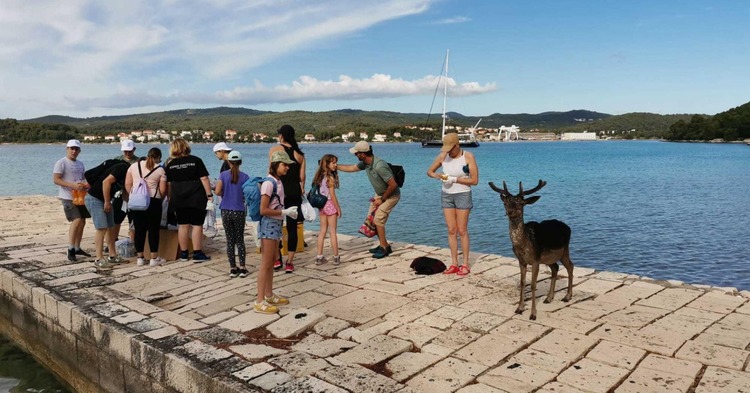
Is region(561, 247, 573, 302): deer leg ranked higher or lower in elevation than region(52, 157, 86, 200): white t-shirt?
lower

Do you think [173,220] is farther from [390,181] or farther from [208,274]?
[390,181]

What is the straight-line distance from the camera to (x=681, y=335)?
4723 millimetres

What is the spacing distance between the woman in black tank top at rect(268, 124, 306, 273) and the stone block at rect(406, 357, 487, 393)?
3.25 meters

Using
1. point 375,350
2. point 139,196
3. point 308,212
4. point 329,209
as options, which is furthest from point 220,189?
point 375,350

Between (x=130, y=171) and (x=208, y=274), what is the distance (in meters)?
1.82

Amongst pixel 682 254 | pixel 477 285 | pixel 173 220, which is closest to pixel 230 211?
pixel 173 220

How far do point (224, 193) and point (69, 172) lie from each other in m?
2.50

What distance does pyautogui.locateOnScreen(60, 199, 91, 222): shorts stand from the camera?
7.76 m

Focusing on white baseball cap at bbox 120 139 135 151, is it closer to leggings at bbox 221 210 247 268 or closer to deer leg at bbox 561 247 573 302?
leggings at bbox 221 210 247 268

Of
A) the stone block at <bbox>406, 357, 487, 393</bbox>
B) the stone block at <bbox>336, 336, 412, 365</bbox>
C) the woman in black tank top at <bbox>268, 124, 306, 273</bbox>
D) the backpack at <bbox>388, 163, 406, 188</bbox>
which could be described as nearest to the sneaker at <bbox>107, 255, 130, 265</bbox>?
the woman in black tank top at <bbox>268, 124, 306, 273</bbox>

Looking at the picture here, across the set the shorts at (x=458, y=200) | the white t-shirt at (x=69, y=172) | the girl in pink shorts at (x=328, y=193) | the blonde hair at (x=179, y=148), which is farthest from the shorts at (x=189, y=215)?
the shorts at (x=458, y=200)

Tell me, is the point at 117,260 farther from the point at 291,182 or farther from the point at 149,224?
the point at 291,182

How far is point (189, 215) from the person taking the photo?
300 inches

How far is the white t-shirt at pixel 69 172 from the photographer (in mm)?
7531
